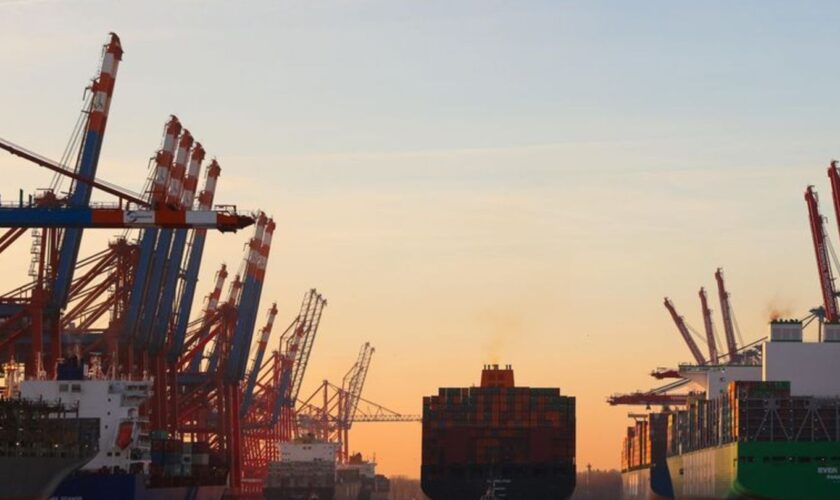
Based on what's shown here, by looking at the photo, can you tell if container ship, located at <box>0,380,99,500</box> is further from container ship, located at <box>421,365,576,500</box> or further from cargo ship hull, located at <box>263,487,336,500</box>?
cargo ship hull, located at <box>263,487,336,500</box>

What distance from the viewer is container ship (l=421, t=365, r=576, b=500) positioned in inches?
4638

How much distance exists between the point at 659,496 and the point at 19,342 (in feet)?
206

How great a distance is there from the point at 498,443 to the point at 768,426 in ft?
53.8

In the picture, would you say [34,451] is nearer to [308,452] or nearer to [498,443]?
[498,443]

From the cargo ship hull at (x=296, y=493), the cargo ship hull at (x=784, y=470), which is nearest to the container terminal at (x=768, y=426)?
the cargo ship hull at (x=784, y=470)

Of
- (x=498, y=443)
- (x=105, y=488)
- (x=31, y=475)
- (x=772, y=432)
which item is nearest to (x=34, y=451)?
(x=31, y=475)

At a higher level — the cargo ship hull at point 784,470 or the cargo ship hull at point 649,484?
the cargo ship hull at point 649,484

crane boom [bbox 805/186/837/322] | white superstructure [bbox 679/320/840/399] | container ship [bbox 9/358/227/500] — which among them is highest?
crane boom [bbox 805/186/837/322]

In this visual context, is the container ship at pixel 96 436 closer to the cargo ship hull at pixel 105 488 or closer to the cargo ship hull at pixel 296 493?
the cargo ship hull at pixel 105 488

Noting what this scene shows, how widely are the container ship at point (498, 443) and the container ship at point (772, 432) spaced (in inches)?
385

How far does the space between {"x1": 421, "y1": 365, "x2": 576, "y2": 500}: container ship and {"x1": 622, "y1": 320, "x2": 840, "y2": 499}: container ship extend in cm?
977

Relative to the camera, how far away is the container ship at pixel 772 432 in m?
112

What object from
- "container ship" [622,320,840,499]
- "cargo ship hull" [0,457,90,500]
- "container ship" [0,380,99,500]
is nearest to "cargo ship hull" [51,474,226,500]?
"container ship" [0,380,99,500]

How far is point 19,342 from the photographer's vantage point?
115250 millimetres
